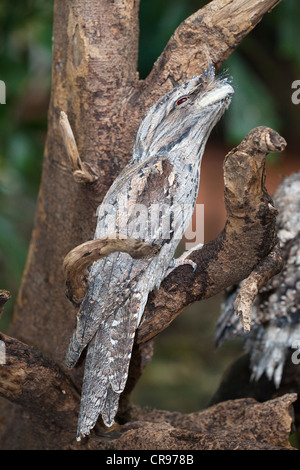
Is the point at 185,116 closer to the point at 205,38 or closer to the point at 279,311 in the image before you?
the point at 205,38

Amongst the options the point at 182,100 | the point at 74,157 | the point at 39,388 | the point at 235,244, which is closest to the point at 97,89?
the point at 74,157

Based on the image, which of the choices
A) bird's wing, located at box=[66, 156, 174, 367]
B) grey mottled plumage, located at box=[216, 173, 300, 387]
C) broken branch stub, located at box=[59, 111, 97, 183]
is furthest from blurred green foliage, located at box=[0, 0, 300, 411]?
bird's wing, located at box=[66, 156, 174, 367]

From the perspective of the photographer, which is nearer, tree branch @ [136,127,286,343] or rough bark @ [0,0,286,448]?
tree branch @ [136,127,286,343]

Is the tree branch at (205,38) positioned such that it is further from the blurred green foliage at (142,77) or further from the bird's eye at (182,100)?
the blurred green foliage at (142,77)

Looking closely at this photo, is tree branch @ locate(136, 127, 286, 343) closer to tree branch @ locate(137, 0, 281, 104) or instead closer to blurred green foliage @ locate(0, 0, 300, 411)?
tree branch @ locate(137, 0, 281, 104)

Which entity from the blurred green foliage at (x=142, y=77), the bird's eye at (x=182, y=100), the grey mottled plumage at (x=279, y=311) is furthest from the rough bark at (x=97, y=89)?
the blurred green foliage at (x=142, y=77)

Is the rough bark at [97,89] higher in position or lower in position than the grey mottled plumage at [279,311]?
higher
